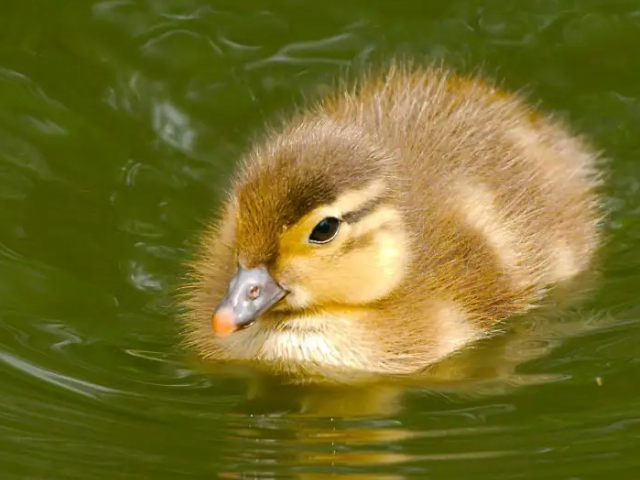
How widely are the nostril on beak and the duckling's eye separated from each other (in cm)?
21

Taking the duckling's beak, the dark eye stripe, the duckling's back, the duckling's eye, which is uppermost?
the duckling's back

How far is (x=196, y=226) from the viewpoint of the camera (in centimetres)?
563

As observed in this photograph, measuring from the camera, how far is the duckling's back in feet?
15.7

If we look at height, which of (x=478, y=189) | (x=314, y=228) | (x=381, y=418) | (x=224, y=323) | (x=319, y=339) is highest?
(x=478, y=189)

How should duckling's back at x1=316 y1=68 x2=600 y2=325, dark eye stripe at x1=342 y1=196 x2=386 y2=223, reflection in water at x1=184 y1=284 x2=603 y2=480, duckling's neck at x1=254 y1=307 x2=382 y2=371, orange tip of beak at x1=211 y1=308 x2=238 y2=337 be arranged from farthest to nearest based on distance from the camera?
duckling's back at x1=316 y1=68 x2=600 y2=325 → duckling's neck at x1=254 y1=307 x2=382 y2=371 → dark eye stripe at x1=342 y1=196 x2=386 y2=223 → orange tip of beak at x1=211 y1=308 x2=238 y2=337 → reflection in water at x1=184 y1=284 x2=603 y2=480

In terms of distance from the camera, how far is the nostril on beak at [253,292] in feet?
14.3

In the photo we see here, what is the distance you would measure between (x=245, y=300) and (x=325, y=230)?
310 millimetres

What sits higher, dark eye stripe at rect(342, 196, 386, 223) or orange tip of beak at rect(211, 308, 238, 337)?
dark eye stripe at rect(342, 196, 386, 223)

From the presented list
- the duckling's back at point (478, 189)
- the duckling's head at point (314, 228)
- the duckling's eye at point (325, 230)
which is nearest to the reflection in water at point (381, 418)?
the duckling's back at point (478, 189)

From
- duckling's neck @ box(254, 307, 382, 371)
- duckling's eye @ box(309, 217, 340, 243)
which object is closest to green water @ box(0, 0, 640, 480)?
duckling's neck @ box(254, 307, 382, 371)

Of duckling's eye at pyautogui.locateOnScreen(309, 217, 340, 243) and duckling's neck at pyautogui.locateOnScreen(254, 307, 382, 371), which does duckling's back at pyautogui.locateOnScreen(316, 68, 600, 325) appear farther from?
duckling's eye at pyautogui.locateOnScreen(309, 217, 340, 243)

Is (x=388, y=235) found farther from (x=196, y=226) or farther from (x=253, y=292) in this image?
(x=196, y=226)

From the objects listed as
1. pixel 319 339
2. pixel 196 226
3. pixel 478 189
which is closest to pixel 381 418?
pixel 319 339

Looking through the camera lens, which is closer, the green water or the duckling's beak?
the green water
